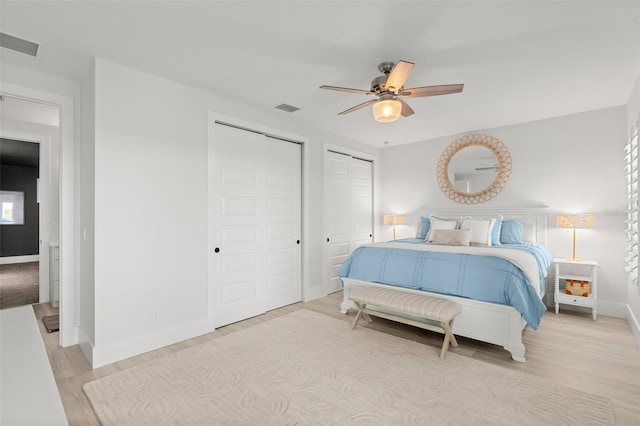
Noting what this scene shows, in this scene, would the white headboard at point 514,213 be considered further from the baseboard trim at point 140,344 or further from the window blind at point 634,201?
the baseboard trim at point 140,344

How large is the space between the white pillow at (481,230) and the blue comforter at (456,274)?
1.81ft

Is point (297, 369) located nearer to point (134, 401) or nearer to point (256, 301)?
point (134, 401)

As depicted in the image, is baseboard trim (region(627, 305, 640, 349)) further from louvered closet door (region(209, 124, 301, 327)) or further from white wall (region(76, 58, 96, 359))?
white wall (region(76, 58, 96, 359))

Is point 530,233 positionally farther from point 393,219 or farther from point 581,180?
point 393,219

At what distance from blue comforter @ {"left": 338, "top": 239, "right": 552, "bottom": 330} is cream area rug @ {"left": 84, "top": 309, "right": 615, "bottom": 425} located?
0.57m

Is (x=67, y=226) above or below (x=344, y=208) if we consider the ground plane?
below

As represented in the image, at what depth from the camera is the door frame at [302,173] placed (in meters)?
3.32

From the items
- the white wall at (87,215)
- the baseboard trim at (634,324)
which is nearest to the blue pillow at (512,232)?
the baseboard trim at (634,324)

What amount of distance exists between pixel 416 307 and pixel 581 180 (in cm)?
318

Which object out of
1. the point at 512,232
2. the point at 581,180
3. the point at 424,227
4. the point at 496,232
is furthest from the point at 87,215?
the point at 581,180

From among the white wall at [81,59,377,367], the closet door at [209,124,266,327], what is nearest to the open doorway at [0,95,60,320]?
the white wall at [81,59,377,367]

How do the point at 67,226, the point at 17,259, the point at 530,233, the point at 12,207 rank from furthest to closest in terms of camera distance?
the point at 12,207 < the point at 17,259 < the point at 530,233 < the point at 67,226

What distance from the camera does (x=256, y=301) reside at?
3822 millimetres

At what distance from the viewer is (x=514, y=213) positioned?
4527 mm
